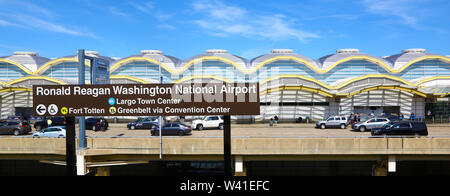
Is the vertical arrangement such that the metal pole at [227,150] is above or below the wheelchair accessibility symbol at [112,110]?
below

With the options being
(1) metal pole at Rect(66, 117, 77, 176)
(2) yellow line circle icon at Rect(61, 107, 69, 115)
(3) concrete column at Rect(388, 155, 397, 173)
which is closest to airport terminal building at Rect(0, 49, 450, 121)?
(3) concrete column at Rect(388, 155, 397, 173)

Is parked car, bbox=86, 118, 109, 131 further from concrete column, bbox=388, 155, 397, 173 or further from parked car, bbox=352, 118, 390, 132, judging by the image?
concrete column, bbox=388, 155, 397, 173

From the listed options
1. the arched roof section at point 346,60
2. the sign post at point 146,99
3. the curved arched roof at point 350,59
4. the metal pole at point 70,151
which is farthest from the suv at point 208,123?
the curved arched roof at point 350,59

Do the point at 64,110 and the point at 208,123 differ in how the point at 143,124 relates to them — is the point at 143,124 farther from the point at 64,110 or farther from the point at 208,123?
the point at 64,110

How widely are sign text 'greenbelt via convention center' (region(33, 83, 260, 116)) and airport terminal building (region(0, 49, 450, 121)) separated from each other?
26.8m

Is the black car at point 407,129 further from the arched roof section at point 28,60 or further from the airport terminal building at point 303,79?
the arched roof section at point 28,60

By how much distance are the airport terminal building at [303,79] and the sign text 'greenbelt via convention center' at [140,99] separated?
1056 inches

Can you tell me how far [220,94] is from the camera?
23.1ft

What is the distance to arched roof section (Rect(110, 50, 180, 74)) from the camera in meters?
39.9

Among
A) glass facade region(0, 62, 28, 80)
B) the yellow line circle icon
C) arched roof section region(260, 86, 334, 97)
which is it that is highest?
glass facade region(0, 62, 28, 80)

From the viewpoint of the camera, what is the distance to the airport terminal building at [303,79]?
35.4 meters

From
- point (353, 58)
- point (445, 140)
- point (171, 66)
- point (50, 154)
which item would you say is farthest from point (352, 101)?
point (50, 154)

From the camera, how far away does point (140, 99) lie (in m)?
7.27
